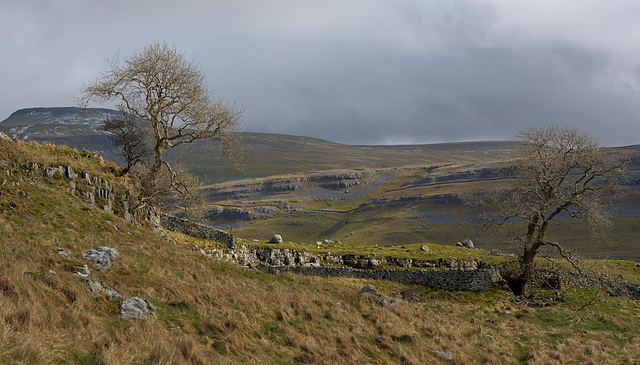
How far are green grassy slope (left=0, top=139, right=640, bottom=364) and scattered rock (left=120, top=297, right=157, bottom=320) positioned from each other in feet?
1.06

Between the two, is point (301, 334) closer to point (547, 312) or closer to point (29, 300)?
point (29, 300)

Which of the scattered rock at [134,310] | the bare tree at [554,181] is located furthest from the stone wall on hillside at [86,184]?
the bare tree at [554,181]

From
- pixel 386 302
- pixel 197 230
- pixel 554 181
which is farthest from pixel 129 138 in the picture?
pixel 554 181

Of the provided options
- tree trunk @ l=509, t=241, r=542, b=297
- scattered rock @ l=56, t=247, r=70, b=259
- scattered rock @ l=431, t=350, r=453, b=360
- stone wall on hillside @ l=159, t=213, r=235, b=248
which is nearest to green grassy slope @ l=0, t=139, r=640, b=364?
scattered rock @ l=431, t=350, r=453, b=360

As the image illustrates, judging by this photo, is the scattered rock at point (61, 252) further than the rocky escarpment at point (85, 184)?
No

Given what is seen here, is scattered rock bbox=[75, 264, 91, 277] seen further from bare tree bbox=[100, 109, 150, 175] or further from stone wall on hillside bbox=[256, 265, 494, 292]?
bare tree bbox=[100, 109, 150, 175]

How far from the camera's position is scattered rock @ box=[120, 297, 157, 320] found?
10.5 metres

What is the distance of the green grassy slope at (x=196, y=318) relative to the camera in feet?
28.2

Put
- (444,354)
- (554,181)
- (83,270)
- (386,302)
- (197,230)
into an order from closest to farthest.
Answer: (83,270), (444,354), (386,302), (554,181), (197,230)

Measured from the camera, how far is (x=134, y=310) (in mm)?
10695

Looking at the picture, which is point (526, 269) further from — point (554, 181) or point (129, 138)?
point (129, 138)

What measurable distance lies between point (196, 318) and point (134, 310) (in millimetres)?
2161

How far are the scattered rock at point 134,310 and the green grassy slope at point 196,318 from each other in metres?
0.32

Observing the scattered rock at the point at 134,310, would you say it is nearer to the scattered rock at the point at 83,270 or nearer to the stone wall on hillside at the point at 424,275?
the scattered rock at the point at 83,270
